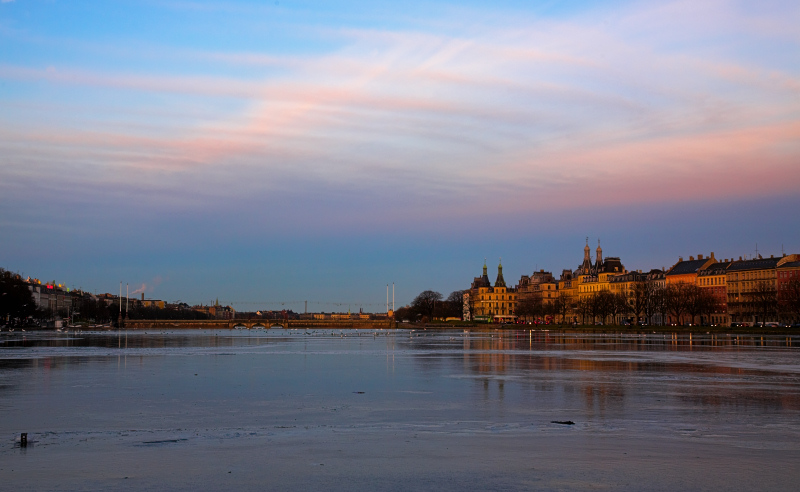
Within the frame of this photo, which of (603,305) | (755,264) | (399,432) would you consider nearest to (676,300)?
(603,305)

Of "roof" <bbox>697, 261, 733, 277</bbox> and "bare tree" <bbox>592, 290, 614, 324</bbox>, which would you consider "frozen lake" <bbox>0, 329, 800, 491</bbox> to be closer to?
"bare tree" <bbox>592, 290, 614, 324</bbox>

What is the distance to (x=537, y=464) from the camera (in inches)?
546

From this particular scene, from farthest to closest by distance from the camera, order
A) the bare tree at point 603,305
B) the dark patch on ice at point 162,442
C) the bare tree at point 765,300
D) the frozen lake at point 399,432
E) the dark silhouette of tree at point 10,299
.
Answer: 1. the bare tree at point 603,305
2. the bare tree at point 765,300
3. the dark silhouette of tree at point 10,299
4. the dark patch on ice at point 162,442
5. the frozen lake at point 399,432

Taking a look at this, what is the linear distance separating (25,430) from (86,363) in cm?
2488

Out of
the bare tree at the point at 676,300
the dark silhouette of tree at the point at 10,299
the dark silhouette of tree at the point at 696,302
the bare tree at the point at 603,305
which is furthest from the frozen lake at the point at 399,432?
the bare tree at the point at 603,305

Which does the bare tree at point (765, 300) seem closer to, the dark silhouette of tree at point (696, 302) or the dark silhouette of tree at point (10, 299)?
the dark silhouette of tree at point (696, 302)

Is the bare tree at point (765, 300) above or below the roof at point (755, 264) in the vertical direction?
below

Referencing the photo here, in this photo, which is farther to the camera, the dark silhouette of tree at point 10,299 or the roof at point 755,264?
the roof at point 755,264

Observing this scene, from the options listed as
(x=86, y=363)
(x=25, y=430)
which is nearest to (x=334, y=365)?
(x=86, y=363)

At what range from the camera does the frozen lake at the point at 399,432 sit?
506 inches

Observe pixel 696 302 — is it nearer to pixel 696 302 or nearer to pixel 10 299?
pixel 696 302

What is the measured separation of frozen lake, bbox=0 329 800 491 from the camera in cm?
1284

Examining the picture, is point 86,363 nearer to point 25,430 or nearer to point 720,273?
point 25,430

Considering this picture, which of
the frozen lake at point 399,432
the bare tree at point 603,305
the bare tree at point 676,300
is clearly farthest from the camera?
the bare tree at point 603,305
